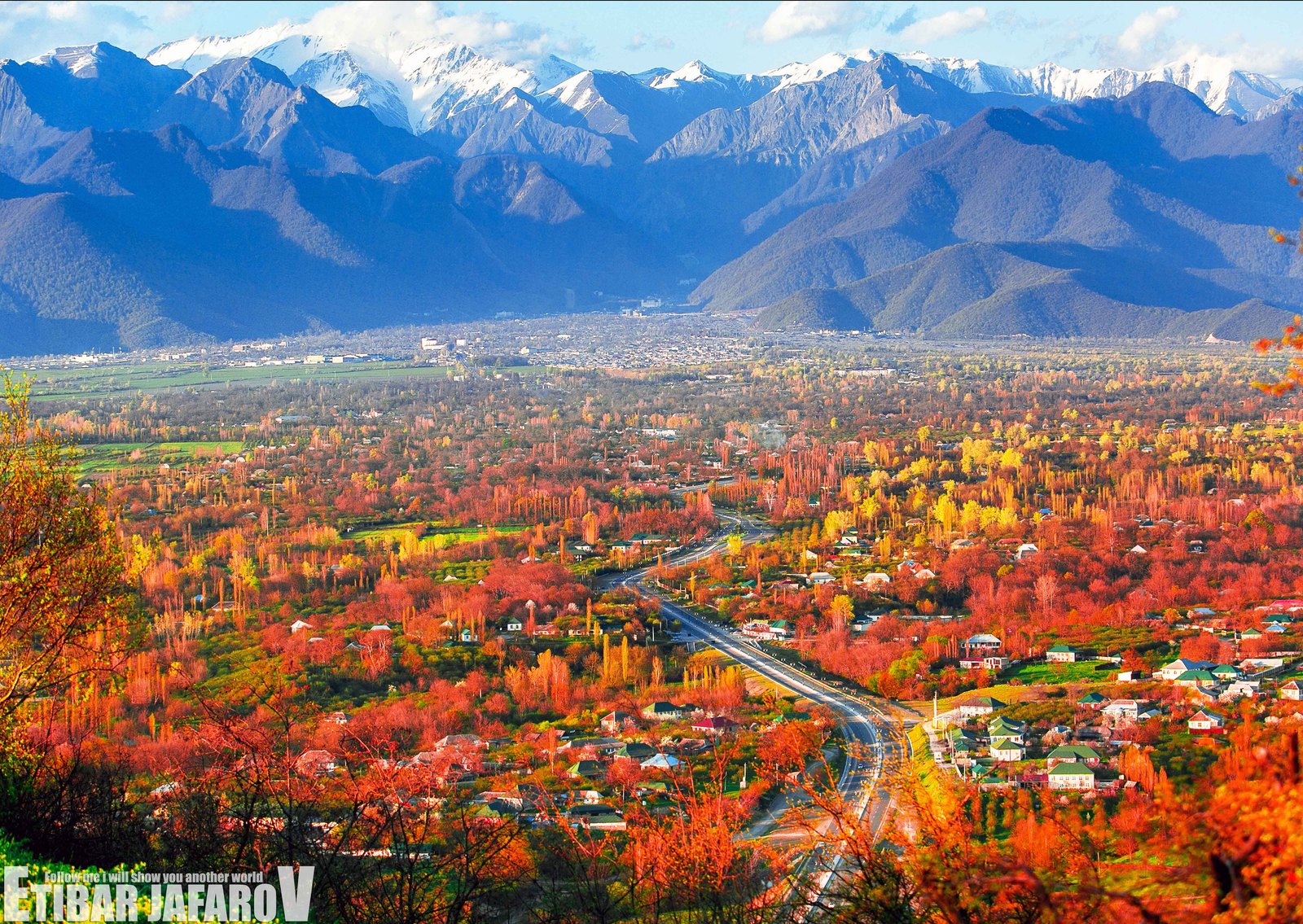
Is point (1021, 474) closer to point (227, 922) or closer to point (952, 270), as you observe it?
point (227, 922)

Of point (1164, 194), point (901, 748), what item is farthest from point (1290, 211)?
point (901, 748)

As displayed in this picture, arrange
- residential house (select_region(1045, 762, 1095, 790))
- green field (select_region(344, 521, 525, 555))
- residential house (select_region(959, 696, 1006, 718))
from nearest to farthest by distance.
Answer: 1. residential house (select_region(1045, 762, 1095, 790))
2. residential house (select_region(959, 696, 1006, 718))
3. green field (select_region(344, 521, 525, 555))

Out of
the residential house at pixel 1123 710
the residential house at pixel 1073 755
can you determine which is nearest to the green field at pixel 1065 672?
the residential house at pixel 1123 710

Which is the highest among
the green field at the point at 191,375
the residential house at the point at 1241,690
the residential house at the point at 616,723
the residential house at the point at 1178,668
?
the green field at the point at 191,375

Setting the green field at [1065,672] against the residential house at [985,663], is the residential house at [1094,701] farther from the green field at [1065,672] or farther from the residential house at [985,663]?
the residential house at [985,663]

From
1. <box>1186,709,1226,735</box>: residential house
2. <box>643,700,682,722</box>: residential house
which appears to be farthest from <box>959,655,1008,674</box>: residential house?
<box>643,700,682,722</box>: residential house

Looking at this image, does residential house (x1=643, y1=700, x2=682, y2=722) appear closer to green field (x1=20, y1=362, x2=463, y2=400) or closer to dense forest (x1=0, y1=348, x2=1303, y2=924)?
dense forest (x1=0, y1=348, x2=1303, y2=924)

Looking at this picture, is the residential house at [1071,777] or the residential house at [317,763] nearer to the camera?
the residential house at [317,763]
